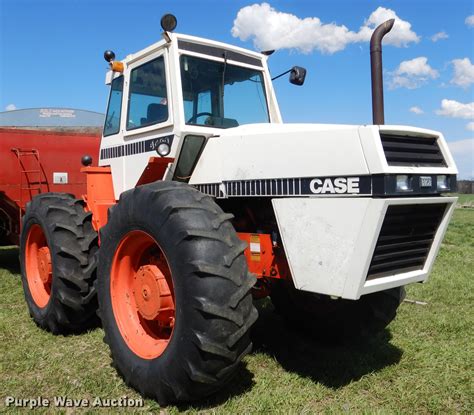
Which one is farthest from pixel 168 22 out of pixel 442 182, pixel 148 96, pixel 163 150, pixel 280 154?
pixel 442 182

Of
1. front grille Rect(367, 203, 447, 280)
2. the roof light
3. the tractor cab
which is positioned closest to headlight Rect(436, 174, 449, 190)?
front grille Rect(367, 203, 447, 280)

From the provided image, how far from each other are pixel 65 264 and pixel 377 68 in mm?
3053

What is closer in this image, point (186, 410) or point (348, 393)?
point (186, 410)

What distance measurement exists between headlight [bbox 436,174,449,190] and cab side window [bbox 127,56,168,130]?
211 cm

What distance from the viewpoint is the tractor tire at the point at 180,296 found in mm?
2910

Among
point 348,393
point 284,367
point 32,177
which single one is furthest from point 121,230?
point 32,177

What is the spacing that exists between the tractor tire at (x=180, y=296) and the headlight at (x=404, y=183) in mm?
1002

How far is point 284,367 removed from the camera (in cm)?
393

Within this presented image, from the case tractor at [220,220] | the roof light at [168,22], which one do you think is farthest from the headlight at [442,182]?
the roof light at [168,22]

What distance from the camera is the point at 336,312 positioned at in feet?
14.2

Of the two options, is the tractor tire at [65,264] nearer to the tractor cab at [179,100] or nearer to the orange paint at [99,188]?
the orange paint at [99,188]

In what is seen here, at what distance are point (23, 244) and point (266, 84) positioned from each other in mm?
2996

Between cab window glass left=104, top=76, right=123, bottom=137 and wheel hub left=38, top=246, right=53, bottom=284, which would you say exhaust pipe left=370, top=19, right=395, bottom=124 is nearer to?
cab window glass left=104, top=76, right=123, bottom=137

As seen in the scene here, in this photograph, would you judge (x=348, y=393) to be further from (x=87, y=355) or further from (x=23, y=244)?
(x=23, y=244)
